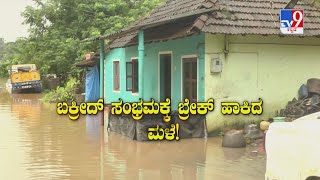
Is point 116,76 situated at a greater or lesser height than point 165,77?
greater

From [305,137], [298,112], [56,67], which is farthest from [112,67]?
[305,137]

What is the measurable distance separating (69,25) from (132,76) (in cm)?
1898

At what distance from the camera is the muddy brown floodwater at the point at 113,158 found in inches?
358

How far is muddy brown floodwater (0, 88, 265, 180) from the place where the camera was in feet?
29.8

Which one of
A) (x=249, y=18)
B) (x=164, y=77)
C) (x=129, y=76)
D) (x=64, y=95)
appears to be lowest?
(x=64, y=95)

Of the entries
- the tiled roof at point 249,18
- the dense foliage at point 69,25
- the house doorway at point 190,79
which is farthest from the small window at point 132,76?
the dense foliage at point 69,25

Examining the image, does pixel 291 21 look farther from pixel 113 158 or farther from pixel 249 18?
pixel 113 158

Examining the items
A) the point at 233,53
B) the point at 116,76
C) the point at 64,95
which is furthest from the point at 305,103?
the point at 64,95

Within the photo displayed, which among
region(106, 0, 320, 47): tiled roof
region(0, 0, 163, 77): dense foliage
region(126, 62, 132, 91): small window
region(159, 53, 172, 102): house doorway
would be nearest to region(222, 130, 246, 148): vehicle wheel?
region(106, 0, 320, 47): tiled roof

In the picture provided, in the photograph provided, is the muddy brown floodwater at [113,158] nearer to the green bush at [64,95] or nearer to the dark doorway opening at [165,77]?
the dark doorway opening at [165,77]

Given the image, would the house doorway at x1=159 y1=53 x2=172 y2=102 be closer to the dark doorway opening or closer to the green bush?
the dark doorway opening

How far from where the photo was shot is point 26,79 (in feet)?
138

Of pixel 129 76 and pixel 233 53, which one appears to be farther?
pixel 129 76

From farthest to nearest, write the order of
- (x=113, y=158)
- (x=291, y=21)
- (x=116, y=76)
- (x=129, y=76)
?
(x=116, y=76) → (x=129, y=76) → (x=291, y=21) → (x=113, y=158)
